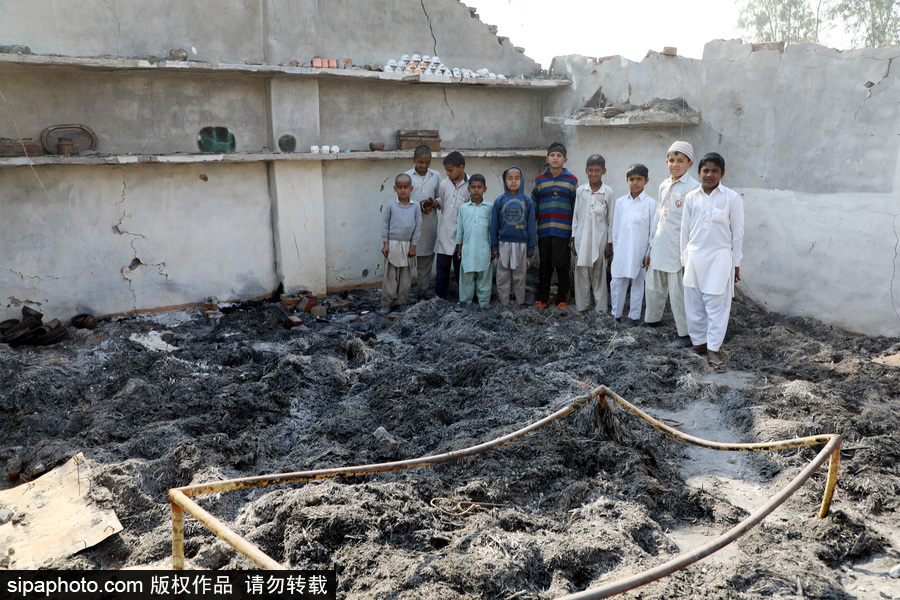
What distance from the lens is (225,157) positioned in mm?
7156

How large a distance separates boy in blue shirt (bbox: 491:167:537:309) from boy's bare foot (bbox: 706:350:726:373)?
90.4 inches

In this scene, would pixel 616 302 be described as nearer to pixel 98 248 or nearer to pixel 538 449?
pixel 538 449

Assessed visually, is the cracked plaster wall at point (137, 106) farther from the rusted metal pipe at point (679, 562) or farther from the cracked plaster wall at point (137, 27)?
the rusted metal pipe at point (679, 562)

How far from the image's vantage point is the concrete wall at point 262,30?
6.28 meters

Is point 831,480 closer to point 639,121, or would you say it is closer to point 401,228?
point 639,121

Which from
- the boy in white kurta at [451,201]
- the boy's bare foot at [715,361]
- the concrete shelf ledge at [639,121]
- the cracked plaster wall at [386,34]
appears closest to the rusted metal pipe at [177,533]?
the boy's bare foot at [715,361]

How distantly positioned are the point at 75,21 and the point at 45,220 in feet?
6.54

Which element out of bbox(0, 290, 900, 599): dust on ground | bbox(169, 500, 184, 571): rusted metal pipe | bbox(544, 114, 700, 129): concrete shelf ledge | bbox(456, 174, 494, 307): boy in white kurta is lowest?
bbox(0, 290, 900, 599): dust on ground

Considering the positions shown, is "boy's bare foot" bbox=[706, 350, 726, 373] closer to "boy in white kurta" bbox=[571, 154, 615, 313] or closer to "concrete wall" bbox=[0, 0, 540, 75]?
"boy in white kurta" bbox=[571, 154, 615, 313]

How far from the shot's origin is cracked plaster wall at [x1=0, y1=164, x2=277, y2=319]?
21.6ft

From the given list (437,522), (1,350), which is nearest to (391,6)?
(1,350)

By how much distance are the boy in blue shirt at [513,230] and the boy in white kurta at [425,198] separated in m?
0.93

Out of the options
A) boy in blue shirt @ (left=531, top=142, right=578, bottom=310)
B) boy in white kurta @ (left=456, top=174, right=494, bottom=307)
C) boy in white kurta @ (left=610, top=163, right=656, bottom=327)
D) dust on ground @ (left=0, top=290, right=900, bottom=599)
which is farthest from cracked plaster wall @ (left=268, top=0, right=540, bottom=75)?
dust on ground @ (left=0, top=290, right=900, bottom=599)

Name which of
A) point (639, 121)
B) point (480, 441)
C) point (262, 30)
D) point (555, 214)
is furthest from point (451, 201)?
point (480, 441)
